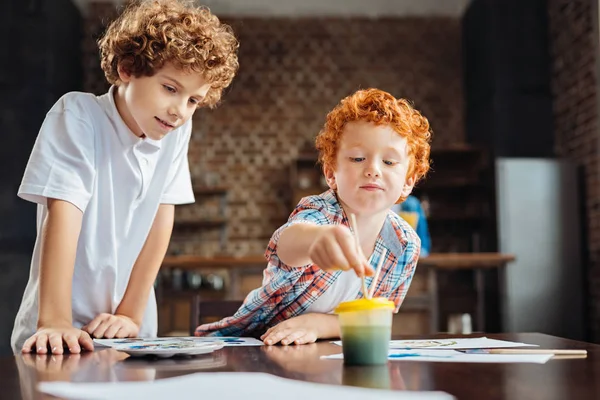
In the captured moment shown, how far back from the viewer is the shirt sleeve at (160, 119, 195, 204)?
1.60 metres

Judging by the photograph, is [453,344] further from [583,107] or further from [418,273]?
[583,107]

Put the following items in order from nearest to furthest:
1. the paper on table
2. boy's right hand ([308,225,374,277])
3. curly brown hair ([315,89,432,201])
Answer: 1. the paper on table
2. boy's right hand ([308,225,374,277])
3. curly brown hair ([315,89,432,201])

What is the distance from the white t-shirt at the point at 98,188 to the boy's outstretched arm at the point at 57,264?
3 centimetres

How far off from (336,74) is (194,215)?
2214 mm

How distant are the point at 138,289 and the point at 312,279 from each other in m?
0.39

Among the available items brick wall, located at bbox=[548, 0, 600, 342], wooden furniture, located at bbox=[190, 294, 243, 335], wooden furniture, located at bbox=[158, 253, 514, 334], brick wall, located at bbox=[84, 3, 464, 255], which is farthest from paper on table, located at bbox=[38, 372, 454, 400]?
brick wall, located at bbox=[84, 3, 464, 255]

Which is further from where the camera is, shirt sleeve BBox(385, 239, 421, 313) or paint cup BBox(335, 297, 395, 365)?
shirt sleeve BBox(385, 239, 421, 313)

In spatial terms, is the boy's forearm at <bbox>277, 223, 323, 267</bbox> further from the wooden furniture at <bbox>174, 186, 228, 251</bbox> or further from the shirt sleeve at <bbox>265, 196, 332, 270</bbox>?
the wooden furniture at <bbox>174, 186, 228, 251</bbox>

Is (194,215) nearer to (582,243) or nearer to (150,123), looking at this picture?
(582,243)

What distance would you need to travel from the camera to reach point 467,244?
293 inches

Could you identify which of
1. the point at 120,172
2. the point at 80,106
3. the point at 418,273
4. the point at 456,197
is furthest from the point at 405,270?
the point at 456,197

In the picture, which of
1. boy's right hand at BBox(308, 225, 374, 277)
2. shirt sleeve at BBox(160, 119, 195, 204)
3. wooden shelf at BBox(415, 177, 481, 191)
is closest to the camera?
boy's right hand at BBox(308, 225, 374, 277)

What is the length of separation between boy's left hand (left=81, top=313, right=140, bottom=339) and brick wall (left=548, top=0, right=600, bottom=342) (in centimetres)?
519

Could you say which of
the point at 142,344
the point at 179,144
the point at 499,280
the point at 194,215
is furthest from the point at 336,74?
the point at 142,344
